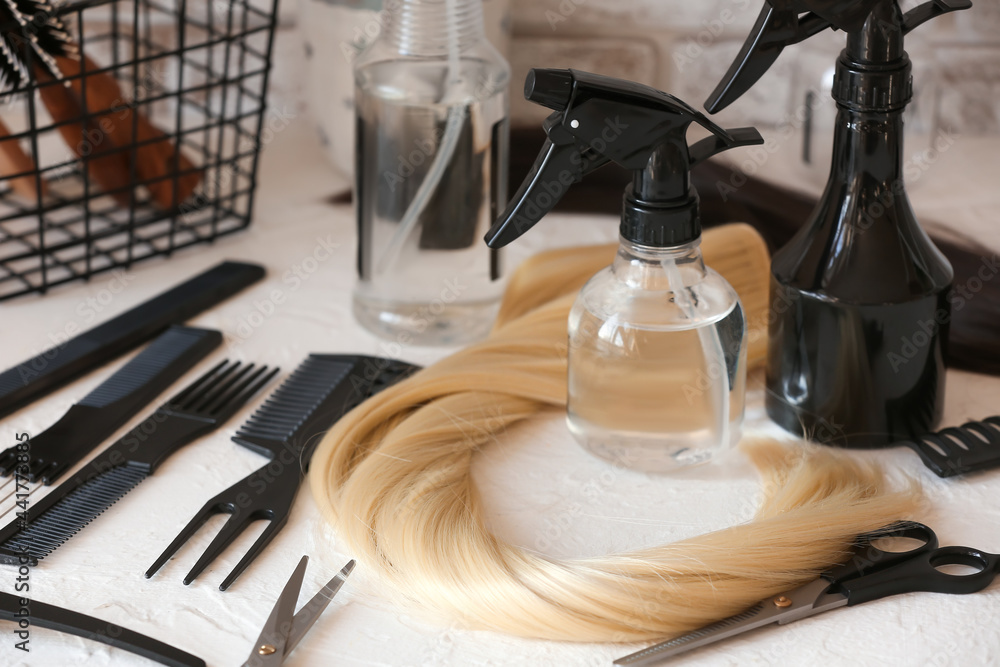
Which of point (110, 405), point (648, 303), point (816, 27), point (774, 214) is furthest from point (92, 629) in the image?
point (774, 214)

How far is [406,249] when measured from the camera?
0.66 m

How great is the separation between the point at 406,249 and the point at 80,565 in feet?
0.94

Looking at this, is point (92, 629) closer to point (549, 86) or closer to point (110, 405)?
point (110, 405)

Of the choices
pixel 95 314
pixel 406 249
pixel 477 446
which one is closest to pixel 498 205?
pixel 406 249

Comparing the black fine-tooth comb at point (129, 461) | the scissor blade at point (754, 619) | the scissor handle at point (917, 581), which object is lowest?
the black fine-tooth comb at point (129, 461)

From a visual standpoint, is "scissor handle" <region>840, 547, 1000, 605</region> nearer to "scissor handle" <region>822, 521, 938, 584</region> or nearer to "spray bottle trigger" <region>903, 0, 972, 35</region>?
"scissor handle" <region>822, 521, 938, 584</region>

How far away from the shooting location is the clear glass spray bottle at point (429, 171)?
617 millimetres

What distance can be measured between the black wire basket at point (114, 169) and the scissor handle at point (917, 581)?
20.8 inches

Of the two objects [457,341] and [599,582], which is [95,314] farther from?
[599,582]

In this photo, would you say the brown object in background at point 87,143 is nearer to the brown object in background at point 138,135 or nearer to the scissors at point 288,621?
the brown object in background at point 138,135

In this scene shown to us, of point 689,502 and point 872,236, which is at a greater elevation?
point 872,236

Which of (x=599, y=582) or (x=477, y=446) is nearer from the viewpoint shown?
(x=599, y=582)

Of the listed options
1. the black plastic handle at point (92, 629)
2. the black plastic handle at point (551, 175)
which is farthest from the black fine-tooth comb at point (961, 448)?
the black plastic handle at point (92, 629)

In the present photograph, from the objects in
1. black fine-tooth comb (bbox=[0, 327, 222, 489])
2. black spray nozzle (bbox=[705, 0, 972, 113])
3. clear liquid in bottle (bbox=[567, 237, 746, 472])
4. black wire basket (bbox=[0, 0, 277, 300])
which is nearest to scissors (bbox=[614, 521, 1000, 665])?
clear liquid in bottle (bbox=[567, 237, 746, 472])
